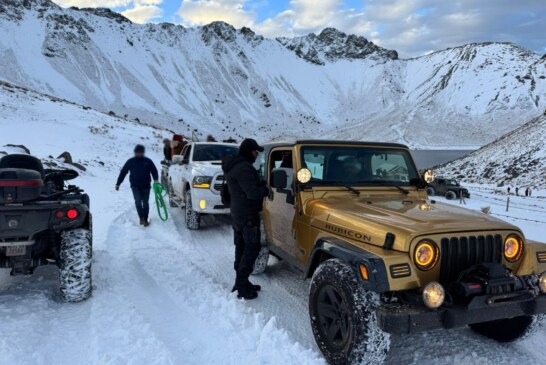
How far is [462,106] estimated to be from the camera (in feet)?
402

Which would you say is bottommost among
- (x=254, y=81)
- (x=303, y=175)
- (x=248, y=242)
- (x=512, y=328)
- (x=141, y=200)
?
(x=512, y=328)

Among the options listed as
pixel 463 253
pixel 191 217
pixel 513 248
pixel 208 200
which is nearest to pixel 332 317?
pixel 463 253

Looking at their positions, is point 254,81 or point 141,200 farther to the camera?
point 254,81

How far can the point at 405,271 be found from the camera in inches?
122

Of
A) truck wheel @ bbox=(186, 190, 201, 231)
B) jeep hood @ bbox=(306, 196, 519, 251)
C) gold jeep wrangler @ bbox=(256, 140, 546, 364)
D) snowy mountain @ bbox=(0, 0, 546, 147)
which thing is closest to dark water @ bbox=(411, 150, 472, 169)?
snowy mountain @ bbox=(0, 0, 546, 147)

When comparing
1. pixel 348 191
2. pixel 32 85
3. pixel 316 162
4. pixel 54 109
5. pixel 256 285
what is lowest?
pixel 256 285

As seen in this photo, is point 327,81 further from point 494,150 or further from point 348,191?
point 348,191

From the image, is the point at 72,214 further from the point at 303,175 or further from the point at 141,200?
the point at 141,200

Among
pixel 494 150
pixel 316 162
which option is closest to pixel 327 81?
pixel 494 150

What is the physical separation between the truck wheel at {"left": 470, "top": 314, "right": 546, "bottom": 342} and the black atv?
13.7ft

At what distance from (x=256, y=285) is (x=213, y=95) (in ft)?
335

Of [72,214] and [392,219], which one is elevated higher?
[392,219]

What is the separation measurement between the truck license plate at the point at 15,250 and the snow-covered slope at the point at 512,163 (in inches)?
1135

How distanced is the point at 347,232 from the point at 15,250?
132 inches
